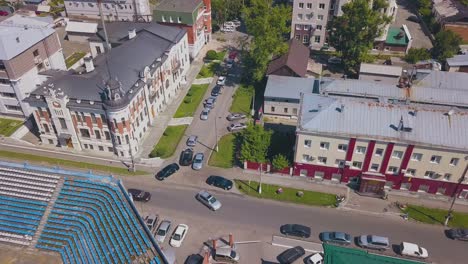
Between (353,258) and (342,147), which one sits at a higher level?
(342,147)

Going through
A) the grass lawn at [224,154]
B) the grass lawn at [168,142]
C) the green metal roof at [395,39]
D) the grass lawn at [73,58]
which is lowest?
the grass lawn at [224,154]

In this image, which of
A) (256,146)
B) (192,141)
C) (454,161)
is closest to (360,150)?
(454,161)

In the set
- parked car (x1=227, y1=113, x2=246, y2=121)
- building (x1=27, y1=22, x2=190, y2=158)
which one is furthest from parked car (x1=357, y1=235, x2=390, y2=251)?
building (x1=27, y1=22, x2=190, y2=158)

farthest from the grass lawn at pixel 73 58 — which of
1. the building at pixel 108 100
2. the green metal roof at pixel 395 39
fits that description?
the green metal roof at pixel 395 39

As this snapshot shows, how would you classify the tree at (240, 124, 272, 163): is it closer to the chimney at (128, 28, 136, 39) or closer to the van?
the van

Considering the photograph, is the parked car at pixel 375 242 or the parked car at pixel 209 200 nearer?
the parked car at pixel 375 242

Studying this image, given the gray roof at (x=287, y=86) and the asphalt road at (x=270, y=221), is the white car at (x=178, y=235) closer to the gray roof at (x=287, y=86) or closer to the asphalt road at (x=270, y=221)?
the asphalt road at (x=270, y=221)

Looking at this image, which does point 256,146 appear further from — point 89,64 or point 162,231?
point 89,64
